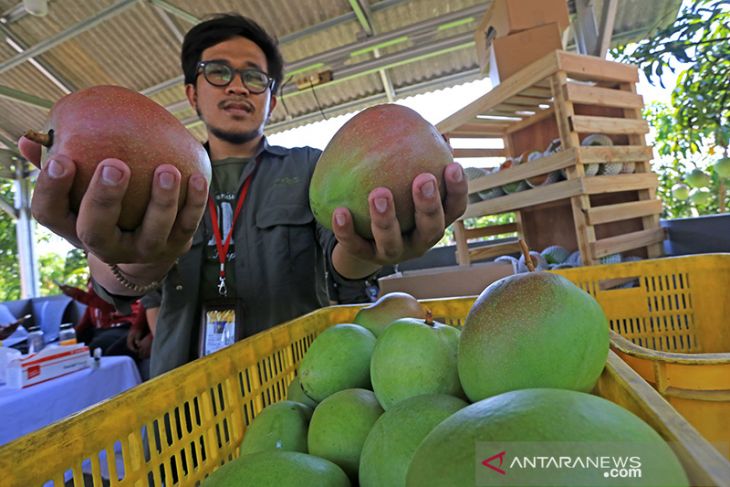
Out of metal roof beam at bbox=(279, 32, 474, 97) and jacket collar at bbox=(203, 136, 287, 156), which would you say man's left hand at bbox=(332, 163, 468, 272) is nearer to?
jacket collar at bbox=(203, 136, 287, 156)

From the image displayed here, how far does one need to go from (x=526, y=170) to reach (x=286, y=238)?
1.23 m

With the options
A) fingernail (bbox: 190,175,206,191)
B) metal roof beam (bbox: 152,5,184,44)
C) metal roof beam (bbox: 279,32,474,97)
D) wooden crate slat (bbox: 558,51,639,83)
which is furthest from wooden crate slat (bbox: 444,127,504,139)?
metal roof beam (bbox: 152,5,184,44)

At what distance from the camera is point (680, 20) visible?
7.23 feet

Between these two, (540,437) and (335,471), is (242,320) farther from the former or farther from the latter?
(540,437)

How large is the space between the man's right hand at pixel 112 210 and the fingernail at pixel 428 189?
0.34m

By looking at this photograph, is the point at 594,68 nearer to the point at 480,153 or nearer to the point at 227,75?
the point at 480,153

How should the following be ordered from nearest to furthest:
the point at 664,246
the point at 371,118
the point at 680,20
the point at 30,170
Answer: the point at 371,118 → the point at 664,246 → the point at 680,20 → the point at 30,170

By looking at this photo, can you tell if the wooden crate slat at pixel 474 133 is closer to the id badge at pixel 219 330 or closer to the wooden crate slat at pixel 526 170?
the wooden crate slat at pixel 526 170

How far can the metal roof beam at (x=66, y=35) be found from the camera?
3.03 metres

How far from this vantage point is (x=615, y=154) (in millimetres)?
1852

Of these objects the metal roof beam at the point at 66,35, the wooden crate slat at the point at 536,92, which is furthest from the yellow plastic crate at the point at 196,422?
the metal roof beam at the point at 66,35

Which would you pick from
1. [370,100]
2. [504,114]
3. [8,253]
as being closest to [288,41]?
[370,100]

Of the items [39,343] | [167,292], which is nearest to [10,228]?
[39,343]

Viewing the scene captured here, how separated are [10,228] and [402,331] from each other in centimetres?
846
